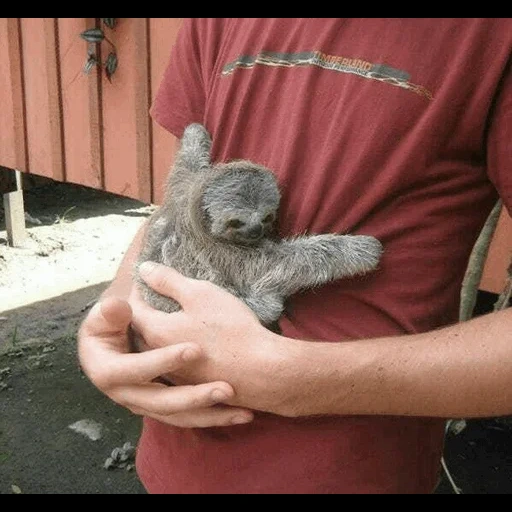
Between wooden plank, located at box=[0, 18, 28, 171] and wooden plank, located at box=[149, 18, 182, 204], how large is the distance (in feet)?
4.04

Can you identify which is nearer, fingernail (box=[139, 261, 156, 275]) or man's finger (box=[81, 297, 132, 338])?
man's finger (box=[81, 297, 132, 338])

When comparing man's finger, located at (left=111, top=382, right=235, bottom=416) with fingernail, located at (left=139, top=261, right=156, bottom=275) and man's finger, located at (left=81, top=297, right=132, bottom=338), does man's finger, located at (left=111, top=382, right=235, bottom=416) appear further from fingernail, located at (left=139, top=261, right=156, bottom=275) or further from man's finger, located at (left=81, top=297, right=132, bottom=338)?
fingernail, located at (left=139, top=261, right=156, bottom=275)

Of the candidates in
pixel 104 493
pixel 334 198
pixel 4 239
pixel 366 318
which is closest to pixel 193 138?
pixel 334 198

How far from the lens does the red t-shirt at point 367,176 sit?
115cm

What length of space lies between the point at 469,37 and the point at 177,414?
813 millimetres

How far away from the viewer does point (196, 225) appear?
6.33ft

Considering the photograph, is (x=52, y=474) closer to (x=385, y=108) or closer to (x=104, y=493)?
(x=104, y=493)

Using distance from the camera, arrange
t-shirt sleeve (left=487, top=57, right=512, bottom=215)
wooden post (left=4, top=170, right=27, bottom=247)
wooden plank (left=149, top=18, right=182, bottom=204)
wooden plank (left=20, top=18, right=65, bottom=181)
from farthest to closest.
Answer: wooden post (left=4, top=170, right=27, bottom=247)
wooden plank (left=20, top=18, right=65, bottom=181)
wooden plank (left=149, top=18, right=182, bottom=204)
t-shirt sleeve (left=487, top=57, right=512, bottom=215)

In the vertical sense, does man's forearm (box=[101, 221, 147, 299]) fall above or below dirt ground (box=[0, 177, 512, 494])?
above

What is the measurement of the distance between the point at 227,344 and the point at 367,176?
0.38m

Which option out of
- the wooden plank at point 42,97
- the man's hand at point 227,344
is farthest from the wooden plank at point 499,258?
the wooden plank at point 42,97

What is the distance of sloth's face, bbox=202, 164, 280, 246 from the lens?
1674 mm

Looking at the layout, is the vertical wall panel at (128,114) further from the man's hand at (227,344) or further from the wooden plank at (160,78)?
the man's hand at (227,344)

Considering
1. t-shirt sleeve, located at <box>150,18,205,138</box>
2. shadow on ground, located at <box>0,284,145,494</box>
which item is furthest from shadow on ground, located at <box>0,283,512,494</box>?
t-shirt sleeve, located at <box>150,18,205,138</box>
